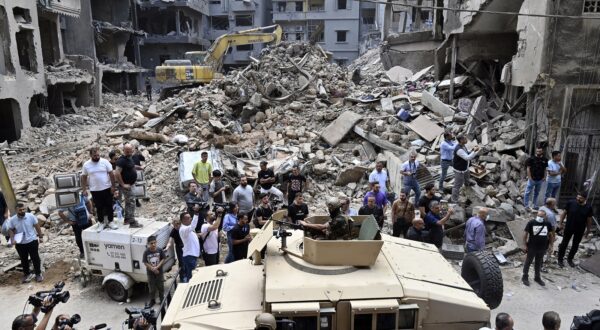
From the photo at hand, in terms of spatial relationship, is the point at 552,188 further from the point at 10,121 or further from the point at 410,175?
the point at 10,121

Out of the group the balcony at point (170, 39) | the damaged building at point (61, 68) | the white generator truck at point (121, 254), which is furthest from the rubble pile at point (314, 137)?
the balcony at point (170, 39)

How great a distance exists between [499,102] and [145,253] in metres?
12.3

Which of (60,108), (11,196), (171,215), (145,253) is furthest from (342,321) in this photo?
(60,108)

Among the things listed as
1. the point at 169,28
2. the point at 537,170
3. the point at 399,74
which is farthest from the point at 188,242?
the point at 169,28

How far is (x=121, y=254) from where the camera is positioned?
7.40m

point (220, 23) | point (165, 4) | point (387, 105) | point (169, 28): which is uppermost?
point (165, 4)

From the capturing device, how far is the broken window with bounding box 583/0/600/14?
34.7 ft

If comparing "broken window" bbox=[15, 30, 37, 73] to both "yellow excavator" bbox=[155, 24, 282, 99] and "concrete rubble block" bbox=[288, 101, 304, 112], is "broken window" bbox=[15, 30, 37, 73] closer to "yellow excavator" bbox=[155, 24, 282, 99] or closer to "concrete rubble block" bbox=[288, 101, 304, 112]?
"yellow excavator" bbox=[155, 24, 282, 99]

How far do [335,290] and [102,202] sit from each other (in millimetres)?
5306

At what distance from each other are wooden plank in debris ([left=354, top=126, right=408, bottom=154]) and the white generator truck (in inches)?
294

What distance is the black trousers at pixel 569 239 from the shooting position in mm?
8568

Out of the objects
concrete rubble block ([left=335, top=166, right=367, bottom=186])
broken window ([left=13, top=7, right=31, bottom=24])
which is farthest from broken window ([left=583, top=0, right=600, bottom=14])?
broken window ([left=13, top=7, right=31, bottom=24])

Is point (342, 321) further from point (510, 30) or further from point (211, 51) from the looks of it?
point (211, 51)

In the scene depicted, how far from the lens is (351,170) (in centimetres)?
1238
